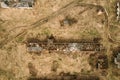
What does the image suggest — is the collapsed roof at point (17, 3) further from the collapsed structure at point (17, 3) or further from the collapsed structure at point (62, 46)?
the collapsed structure at point (62, 46)

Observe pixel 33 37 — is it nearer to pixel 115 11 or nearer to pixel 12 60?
pixel 12 60

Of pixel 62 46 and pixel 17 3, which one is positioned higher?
pixel 17 3

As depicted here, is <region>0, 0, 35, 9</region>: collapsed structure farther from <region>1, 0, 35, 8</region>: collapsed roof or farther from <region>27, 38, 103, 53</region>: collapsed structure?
<region>27, 38, 103, 53</region>: collapsed structure

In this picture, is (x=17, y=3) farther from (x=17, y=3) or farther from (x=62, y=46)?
Result: (x=62, y=46)

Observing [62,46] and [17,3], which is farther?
[17,3]

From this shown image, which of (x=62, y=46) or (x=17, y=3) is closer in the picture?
(x=62, y=46)

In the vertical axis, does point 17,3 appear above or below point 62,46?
above

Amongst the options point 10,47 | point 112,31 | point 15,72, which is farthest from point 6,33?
point 112,31

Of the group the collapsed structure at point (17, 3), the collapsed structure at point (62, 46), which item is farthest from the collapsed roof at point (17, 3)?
the collapsed structure at point (62, 46)

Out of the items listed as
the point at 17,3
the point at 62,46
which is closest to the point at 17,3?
the point at 17,3
